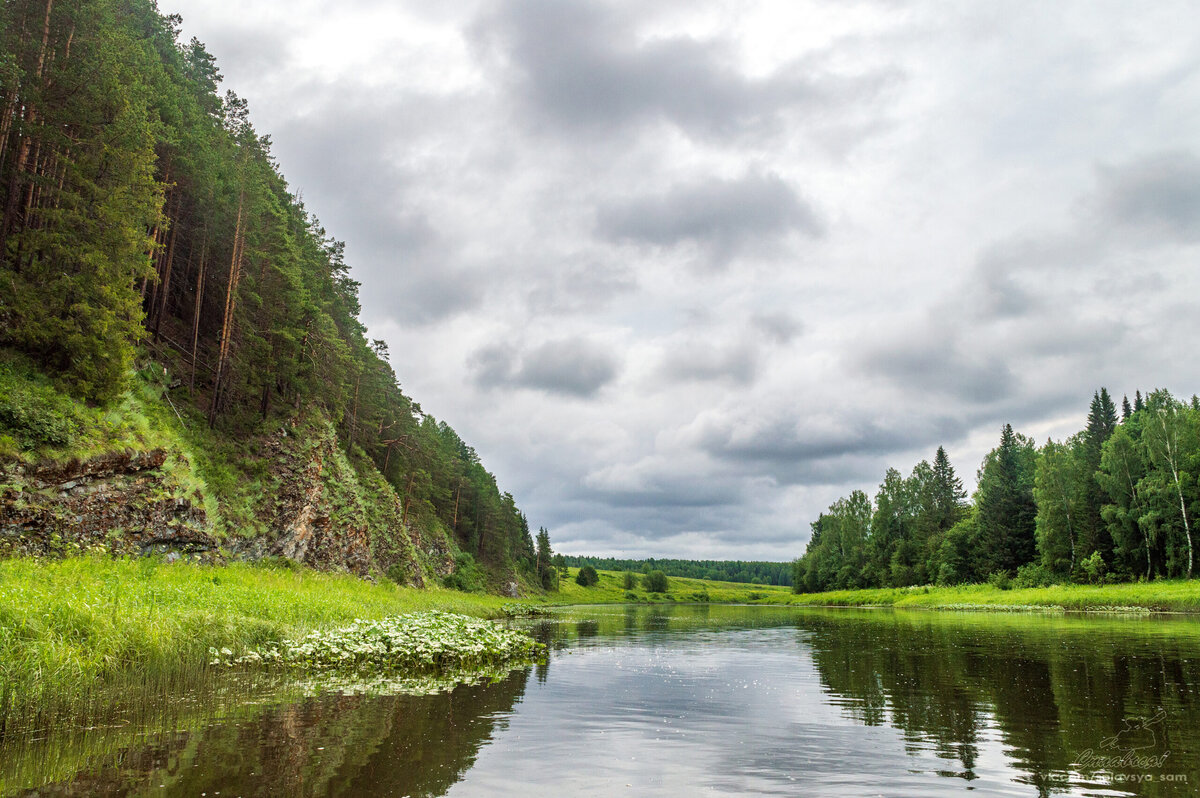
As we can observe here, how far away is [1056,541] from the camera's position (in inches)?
3157

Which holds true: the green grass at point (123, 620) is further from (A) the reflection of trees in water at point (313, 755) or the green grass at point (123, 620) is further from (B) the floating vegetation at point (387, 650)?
(A) the reflection of trees in water at point (313, 755)

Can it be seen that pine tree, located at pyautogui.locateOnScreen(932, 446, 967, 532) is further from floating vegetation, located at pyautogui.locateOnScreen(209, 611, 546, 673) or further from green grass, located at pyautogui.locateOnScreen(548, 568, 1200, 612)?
floating vegetation, located at pyautogui.locateOnScreen(209, 611, 546, 673)

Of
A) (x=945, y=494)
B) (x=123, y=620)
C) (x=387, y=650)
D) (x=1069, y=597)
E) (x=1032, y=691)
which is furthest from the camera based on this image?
(x=945, y=494)

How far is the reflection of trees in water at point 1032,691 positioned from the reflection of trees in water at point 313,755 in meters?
8.11

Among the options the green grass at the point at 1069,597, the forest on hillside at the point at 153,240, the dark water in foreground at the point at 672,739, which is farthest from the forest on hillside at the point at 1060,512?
the forest on hillside at the point at 153,240

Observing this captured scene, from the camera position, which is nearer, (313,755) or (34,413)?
(313,755)

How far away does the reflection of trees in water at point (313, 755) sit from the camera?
8.69m

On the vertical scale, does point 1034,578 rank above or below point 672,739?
below

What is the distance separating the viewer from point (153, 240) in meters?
27.8

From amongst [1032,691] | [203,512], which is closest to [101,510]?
[203,512]

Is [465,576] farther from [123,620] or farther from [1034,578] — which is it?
[123,620]

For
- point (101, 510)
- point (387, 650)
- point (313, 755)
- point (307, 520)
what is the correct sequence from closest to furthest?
point (313, 755) → point (387, 650) → point (101, 510) → point (307, 520)

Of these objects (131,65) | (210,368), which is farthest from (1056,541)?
(131,65)

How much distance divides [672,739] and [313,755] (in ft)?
20.4
